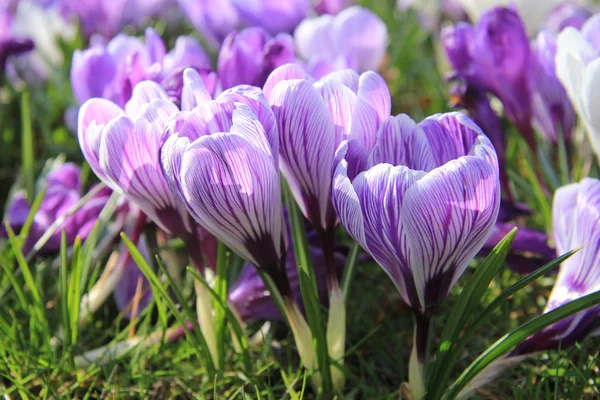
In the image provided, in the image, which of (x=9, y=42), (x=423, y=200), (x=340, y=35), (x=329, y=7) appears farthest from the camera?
(x=329, y=7)

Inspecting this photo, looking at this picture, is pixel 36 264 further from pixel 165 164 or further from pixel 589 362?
pixel 589 362

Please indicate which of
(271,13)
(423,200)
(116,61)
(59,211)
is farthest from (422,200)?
(271,13)

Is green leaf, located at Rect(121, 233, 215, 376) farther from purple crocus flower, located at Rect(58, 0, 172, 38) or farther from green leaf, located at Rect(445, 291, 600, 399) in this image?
purple crocus flower, located at Rect(58, 0, 172, 38)

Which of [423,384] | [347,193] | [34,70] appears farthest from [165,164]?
[34,70]

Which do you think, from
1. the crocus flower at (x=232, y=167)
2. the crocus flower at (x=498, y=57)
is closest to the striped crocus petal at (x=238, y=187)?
the crocus flower at (x=232, y=167)

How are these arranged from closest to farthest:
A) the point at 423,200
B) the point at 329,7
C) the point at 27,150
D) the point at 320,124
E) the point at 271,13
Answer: the point at 423,200, the point at 320,124, the point at 27,150, the point at 271,13, the point at 329,7

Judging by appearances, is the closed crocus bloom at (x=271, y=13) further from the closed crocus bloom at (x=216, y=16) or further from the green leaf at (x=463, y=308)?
the green leaf at (x=463, y=308)

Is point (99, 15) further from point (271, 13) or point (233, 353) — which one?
point (233, 353)

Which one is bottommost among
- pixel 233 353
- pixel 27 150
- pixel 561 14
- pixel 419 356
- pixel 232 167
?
pixel 233 353
